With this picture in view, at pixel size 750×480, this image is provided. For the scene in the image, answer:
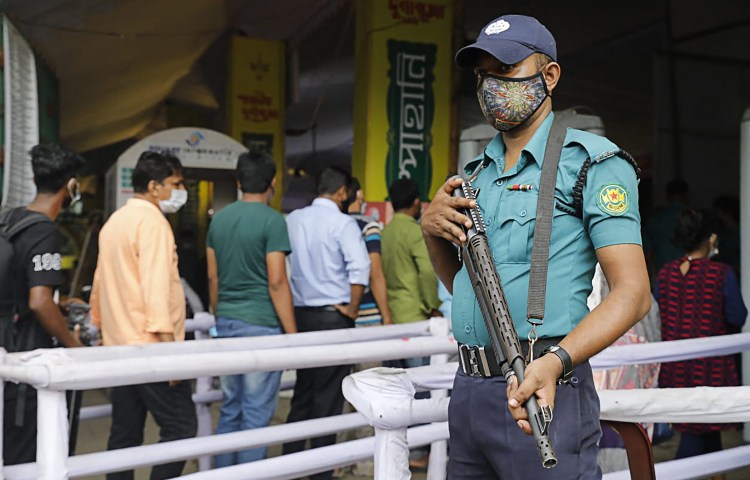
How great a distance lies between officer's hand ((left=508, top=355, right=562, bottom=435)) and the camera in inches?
65.5

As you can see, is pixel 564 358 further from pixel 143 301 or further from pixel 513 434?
pixel 143 301

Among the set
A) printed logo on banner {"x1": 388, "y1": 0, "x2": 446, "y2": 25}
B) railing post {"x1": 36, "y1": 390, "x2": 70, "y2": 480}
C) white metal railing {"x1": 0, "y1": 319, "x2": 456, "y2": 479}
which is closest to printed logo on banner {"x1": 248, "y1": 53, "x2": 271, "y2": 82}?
printed logo on banner {"x1": 388, "y1": 0, "x2": 446, "y2": 25}

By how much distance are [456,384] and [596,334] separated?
402 mm

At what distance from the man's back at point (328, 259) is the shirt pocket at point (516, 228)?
3061mm

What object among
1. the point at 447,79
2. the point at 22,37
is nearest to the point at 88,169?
the point at 447,79

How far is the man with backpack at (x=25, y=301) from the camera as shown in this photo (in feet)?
11.9

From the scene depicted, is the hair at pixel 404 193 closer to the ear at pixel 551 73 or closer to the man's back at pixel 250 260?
the man's back at pixel 250 260

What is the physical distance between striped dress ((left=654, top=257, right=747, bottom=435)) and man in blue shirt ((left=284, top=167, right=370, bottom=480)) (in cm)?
172

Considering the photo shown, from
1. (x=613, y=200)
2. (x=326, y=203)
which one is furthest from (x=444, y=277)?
(x=326, y=203)

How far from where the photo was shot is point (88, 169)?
49.6 feet

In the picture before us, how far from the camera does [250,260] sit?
467 centimetres

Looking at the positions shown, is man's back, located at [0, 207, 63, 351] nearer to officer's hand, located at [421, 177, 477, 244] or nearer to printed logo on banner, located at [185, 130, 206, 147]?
officer's hand, located at [421, 177, 477, 244]

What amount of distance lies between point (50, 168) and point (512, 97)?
254cm

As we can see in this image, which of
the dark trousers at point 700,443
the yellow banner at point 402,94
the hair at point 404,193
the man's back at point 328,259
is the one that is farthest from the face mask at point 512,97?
the yellow banner at point 402,94
